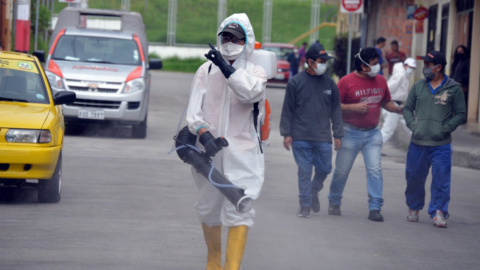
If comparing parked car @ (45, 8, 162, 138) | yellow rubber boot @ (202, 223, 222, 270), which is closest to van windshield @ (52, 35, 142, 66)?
parked car @ (45, 8, 162, 138)

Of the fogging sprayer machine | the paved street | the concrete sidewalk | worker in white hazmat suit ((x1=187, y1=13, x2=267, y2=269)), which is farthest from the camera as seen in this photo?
the concrete sidewalk

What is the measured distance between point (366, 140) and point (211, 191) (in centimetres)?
334

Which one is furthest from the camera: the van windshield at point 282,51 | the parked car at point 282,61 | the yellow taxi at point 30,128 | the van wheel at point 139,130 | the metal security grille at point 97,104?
the van windshield at point 282,51

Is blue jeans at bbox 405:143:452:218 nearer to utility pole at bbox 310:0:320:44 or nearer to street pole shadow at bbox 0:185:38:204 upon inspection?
street pole shadow at bbox 0:185:38:204

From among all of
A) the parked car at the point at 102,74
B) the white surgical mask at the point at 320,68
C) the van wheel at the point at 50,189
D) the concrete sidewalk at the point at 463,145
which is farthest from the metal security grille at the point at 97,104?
the white surgical mask at the point at 320,68

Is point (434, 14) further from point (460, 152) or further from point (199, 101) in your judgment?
point (199, 101)

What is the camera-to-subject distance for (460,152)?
482 inches

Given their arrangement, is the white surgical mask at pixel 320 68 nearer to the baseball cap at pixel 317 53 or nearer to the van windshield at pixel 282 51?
the baseball cap at pixel 317 53

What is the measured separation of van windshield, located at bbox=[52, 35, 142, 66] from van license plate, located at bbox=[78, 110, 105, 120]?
1.28 meters

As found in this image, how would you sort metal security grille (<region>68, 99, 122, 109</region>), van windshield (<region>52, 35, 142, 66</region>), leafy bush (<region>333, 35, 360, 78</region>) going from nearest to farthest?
metal security grille (<region>68, 99, 122, 109</region>), van windshield (<region>52, 35, 142, 66</region>), leafy bush (<region>333, 35, 360, 78</region>)

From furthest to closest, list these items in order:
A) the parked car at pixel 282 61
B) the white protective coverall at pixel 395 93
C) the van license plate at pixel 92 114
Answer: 1. the parked car at pixel 282 61
2. the van license plate at pixel 92 114
3. the white protective coverall at pixel 395 93

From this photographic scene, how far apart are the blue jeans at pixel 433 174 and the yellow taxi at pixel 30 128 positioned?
3.72m

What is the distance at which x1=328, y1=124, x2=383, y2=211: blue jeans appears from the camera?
25.6ft

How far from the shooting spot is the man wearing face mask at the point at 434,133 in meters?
7.56
